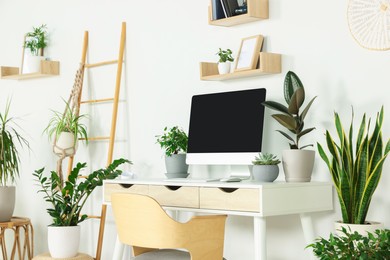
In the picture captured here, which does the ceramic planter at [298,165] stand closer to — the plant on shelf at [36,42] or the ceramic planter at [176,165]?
the ceramic planter at [176,165]

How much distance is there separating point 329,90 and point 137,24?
1.69 metres

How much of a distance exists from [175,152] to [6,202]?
1.49m

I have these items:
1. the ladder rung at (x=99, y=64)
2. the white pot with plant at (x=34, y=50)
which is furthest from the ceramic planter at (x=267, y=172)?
the white pot with plant at (x=34, y=50)

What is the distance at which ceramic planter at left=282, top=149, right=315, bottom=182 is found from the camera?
360cm

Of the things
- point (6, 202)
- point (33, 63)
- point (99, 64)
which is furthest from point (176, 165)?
point (33, 63)

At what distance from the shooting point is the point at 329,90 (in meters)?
3.74

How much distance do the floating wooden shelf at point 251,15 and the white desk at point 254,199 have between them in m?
1.01

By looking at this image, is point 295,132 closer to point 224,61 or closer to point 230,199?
point 230,199

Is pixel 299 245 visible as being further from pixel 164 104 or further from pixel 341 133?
pixel 164 104

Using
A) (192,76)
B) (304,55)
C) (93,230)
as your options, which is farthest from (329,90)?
(93,230)

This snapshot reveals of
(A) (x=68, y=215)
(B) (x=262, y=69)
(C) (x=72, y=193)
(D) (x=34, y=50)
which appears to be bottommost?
(A) (x=68, y=215)

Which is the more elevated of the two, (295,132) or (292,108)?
(292,108)

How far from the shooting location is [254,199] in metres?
3.34

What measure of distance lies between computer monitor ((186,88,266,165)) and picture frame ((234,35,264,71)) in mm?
156
